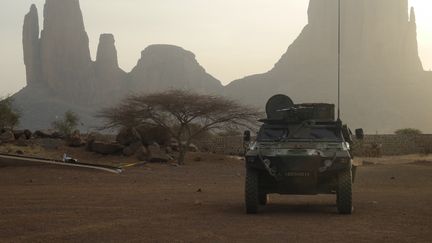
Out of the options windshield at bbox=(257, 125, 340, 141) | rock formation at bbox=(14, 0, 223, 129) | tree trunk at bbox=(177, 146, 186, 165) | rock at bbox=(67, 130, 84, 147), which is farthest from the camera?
rock formation at bbox=(14, 0, 223, 129)

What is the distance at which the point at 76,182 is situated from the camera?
21.8m

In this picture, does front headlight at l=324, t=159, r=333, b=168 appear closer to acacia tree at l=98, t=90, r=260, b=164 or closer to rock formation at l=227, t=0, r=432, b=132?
acacia tree at l=98, t=90, r=260, b=164

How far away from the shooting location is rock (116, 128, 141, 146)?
37.4m

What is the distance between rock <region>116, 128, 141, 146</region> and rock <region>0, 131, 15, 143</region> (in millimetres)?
6482

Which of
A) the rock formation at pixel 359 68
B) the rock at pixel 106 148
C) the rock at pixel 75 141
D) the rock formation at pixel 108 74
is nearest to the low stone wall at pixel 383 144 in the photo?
the rock at pixel 75 141

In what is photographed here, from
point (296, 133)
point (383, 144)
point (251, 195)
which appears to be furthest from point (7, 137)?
point (383, 144)

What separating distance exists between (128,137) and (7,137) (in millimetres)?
7293

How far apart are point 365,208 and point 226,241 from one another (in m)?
→ 5.47

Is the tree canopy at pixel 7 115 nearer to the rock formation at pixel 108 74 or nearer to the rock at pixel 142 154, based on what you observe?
the rock at pixel 142 154

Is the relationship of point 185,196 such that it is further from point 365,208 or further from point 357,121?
point 357,121

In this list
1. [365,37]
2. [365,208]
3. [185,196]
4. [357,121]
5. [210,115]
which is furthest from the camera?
[365,37]

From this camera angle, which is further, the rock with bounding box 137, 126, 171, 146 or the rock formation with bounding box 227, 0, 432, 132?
the rock formation with bounding box 227, 0, 432, 132

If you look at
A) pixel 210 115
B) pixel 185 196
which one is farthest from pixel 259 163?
pixel 210 115

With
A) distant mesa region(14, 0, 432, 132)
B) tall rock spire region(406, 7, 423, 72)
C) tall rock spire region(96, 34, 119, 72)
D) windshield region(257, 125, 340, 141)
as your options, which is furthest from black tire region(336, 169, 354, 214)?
tall rock spire region(96, 34, 119, 72)
